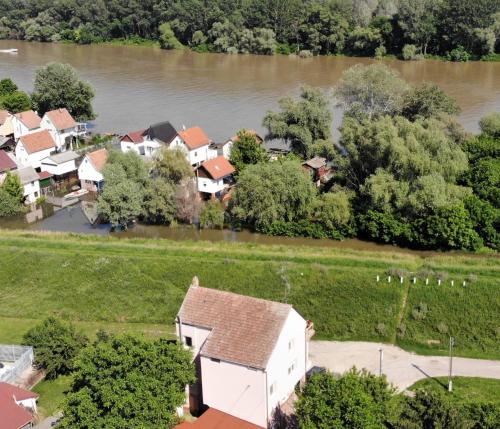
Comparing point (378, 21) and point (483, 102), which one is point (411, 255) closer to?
point (483, 102)

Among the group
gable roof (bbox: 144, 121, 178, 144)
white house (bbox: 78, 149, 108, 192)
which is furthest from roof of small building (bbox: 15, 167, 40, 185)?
gable roof (bbox: 144, 121, 178, 144)

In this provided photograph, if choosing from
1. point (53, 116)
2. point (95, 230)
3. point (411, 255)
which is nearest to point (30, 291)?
point (95, 230)

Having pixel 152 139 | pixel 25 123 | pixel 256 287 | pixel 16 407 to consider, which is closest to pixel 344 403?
pixel 16 407

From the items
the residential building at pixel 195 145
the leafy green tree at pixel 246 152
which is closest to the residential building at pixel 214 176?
the leafy green tree at pixel 246 152

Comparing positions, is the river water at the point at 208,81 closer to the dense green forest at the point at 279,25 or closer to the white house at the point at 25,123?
the dense green forest at the point at 279,25

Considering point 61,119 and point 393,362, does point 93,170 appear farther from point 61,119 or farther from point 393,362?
point 393,362
